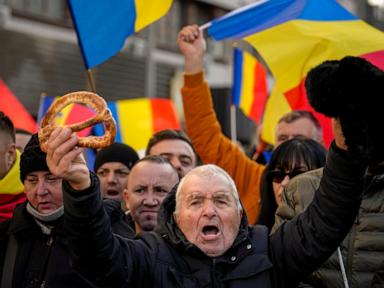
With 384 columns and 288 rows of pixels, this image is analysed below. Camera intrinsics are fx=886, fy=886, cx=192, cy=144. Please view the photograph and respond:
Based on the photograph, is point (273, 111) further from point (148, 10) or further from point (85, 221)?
point (85, 221)

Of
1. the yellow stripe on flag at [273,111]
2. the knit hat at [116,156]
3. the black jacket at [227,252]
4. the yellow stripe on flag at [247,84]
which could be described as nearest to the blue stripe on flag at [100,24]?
the knit hat at [116,156]

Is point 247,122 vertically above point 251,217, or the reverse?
point 251,217

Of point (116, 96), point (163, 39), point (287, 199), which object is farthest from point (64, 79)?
point (287, 199)

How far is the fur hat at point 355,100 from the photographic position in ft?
8.98

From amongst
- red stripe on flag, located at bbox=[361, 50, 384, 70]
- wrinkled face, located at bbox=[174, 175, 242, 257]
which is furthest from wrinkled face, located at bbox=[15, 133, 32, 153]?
wrinkled face, located at bbox=[174, 175, 242, 257]

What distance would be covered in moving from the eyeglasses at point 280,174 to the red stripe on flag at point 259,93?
4072 millimetres

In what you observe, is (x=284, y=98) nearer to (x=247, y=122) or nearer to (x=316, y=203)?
(x=316, y=203)

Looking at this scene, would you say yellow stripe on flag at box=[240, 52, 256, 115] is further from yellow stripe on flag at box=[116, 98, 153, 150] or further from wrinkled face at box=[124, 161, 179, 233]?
wrinkled face at box=[124, 161, 179, 233]

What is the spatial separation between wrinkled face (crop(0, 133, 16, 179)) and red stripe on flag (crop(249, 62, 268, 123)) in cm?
412

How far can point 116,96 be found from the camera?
19.7 meters

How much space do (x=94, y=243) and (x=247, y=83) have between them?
561cm

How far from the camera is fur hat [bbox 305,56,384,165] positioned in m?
2.74

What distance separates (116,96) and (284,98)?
44.4 feet

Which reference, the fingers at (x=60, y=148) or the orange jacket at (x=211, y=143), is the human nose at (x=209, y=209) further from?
the orange jacket at (x=211, y=143)
